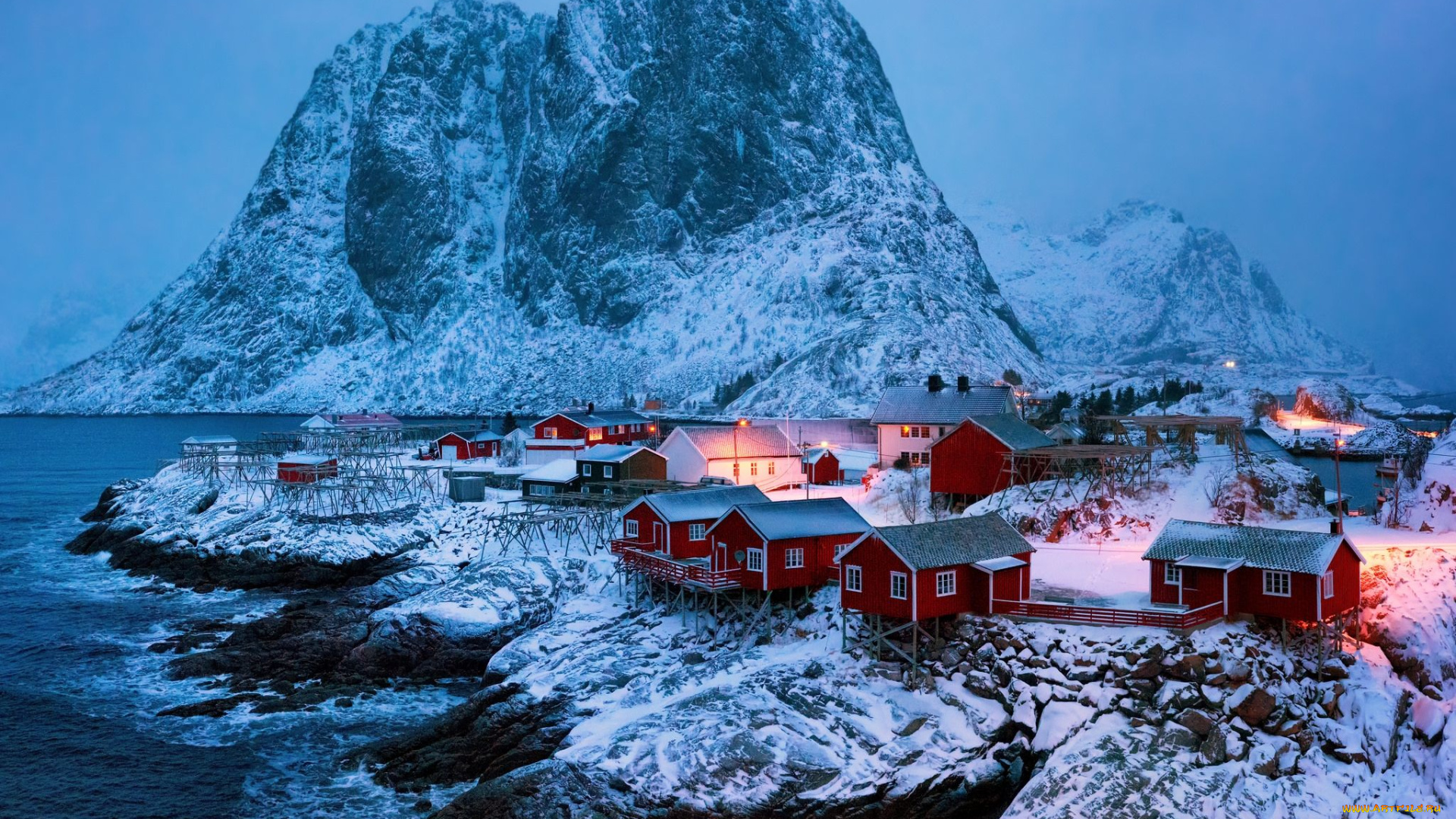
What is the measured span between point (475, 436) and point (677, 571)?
4996 centimetres

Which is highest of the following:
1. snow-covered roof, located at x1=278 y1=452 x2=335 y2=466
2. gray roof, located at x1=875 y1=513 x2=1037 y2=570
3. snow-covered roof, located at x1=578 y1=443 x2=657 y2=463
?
snow-covered roof, located at x1=578 y1=443 x2=657 y2=463

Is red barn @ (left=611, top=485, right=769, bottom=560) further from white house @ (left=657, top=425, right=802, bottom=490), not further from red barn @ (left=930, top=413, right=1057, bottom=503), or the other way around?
white house @ (left=657, top=425, right=802, bottom=490)

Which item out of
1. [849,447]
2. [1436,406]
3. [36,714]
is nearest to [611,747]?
[36,714]

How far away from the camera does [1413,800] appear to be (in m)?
25.2

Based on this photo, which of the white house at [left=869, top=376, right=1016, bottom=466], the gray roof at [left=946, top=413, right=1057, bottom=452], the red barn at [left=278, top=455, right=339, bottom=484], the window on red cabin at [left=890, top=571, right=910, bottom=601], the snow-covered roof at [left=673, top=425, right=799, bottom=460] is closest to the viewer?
the window on red cabin at [left=890, top=571, right=910, bottom=601]

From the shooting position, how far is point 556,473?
2562 inches

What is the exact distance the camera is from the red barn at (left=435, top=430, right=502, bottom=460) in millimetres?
84812

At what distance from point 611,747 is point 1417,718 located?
21904mm

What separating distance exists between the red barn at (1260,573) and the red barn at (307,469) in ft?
169

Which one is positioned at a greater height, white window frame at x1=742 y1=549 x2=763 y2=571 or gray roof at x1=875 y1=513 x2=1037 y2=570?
gray roof at x1=875 y1=513 x2=1037 y2=570

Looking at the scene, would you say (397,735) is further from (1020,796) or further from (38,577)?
(38,577)

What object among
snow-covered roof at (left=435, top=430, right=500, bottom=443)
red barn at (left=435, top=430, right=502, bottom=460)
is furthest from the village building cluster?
snow-covered roof at (left=435, top=430, right=500, bottom=443)

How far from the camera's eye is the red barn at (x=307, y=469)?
65.8 metres

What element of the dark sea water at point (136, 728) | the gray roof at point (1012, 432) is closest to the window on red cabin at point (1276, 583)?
the gray roof at point (1012, 432)
